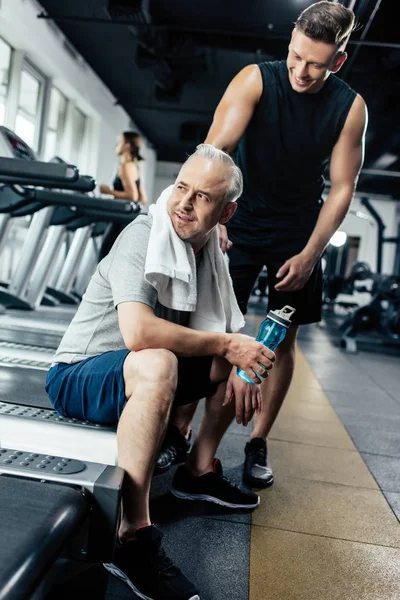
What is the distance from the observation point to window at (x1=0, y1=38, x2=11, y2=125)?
5.91m

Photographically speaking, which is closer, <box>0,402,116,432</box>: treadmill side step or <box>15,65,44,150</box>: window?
→ <box>0,402,116,432</box>: treadmill side step

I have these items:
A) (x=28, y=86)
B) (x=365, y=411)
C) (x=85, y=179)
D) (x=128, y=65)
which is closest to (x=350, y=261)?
(x=128, y=65)

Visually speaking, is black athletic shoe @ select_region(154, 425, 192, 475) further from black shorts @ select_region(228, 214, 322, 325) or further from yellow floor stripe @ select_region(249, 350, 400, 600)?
black shorts @ select_region(228, 214, 322, 325)

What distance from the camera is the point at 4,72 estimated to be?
600cm

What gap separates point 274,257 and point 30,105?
5.78 meters

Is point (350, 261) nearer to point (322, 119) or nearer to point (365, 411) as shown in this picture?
point (365, 411)

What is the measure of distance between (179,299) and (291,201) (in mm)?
747

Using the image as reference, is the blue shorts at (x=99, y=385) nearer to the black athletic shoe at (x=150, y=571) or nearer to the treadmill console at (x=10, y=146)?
the black athletic shoe at (x=150, y=571)

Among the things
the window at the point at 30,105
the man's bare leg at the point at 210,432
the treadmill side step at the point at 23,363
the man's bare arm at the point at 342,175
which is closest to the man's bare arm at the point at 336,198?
the man's bare arm at the point at 342,175

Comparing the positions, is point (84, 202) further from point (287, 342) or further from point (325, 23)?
point (325, 23)

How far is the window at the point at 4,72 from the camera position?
19.4ft

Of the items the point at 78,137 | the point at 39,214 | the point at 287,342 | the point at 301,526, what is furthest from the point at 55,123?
the point at 301,526

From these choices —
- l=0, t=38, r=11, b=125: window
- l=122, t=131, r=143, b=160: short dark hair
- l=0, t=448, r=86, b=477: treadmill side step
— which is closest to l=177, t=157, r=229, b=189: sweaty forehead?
l=0, t=448, r=86, b=477: treadmill side step

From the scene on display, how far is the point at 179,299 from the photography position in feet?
4.65
